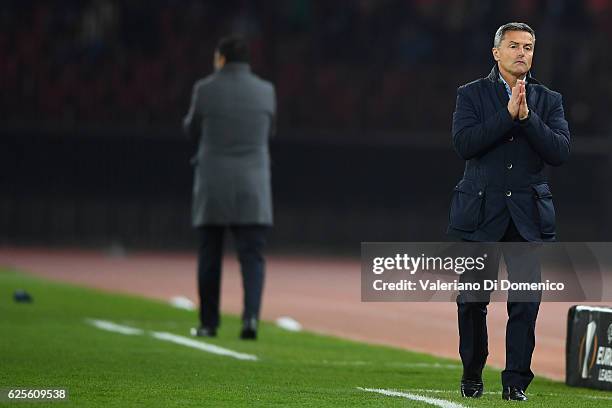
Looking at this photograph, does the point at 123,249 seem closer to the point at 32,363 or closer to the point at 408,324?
the point at 408,324

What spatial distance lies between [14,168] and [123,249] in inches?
82.2

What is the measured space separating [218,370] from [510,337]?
2.09m

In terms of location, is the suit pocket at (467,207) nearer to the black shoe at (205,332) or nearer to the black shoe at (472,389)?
the black shoe at (472,389)

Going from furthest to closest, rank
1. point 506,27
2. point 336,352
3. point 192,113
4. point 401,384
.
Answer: point 192,113, point 336,352, point 401,384, point 506,27

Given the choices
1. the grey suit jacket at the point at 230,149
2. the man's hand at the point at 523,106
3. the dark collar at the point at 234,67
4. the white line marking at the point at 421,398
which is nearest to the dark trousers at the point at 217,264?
the grey suit jacket at the point at 230,149

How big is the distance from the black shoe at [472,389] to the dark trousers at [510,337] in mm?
21

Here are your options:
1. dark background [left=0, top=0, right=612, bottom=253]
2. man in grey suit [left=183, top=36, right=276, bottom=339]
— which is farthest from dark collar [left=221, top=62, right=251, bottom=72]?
dark background [left=0, top=0, right=612, bottom=253]

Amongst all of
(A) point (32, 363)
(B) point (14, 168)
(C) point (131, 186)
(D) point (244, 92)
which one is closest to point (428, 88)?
(C) point (131, 186)

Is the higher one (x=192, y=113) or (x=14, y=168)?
(x=192, y=113)

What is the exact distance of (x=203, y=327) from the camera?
11.6 meters

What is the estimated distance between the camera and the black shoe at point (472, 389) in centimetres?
750

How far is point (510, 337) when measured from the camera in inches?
289

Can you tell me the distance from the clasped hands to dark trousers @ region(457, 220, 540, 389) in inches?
18.8

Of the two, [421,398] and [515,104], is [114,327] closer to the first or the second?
[421,398]
